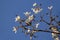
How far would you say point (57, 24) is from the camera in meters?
1.16

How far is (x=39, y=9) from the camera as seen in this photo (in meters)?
1.12

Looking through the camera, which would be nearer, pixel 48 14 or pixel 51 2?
pixel 48 14

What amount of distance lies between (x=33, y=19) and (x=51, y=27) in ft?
0.35

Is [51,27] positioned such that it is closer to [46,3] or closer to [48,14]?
[48,14]

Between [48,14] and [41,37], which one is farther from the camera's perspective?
[41,37]

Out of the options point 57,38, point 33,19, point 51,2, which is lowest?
point 57,38

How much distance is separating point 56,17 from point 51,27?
74 millimetres

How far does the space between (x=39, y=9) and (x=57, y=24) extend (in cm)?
13

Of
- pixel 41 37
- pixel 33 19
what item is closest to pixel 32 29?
pixel 33 19

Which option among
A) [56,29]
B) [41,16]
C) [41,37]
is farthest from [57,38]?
[41,37]

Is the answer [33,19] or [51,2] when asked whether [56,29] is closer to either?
[33,19]

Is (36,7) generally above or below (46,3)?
below

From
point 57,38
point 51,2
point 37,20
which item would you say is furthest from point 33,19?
point 51,2

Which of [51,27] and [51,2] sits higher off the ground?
[51,2]
